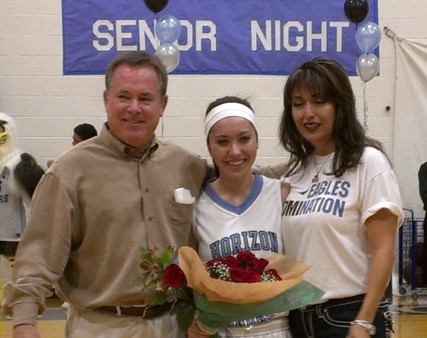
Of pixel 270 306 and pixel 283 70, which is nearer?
pixel 270 306

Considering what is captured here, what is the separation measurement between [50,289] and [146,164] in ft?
1.81

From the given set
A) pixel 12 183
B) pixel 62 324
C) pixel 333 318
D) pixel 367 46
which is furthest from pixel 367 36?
pixel 333 318

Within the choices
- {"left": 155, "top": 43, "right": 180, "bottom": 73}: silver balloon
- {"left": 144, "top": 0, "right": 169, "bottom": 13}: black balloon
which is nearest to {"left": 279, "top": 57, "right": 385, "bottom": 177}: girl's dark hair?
{"left": 155, "top": 43, "right": 180, "bottom": 73}: silver balloon

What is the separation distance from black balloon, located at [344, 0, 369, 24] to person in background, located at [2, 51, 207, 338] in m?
5.47

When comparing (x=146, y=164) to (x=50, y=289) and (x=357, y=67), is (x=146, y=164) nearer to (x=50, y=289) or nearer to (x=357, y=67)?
(x=50, y=289)

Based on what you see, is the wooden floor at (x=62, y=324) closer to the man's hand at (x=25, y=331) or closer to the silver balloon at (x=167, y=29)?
the silver balloon at (x=167, y=29)

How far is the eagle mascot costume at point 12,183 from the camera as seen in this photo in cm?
667

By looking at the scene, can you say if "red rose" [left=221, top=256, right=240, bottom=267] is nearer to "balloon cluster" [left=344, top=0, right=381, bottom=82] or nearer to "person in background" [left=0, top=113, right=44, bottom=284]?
"person in background" [left=0, top=113, right=44, bottom=284]

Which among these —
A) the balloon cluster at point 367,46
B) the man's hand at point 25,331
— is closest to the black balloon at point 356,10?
the balloon cluster at point 367,46

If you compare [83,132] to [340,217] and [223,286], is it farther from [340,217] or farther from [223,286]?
[223,286]

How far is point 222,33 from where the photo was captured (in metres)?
7.81

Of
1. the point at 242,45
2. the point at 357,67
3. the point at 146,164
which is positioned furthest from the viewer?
the point at 242,45

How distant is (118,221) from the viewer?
243cm

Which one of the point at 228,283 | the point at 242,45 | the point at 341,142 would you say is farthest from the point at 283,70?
the point at 228,283
